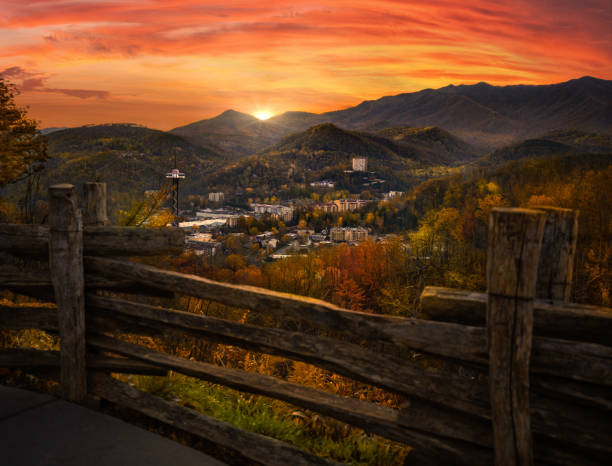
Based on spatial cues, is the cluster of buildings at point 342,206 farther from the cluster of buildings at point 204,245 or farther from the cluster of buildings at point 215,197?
the cluster of buildings at point 204,245

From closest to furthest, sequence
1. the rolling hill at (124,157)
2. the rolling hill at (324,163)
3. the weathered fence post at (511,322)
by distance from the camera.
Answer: the weathered fence post at (511,322) → the rolling hill at (124,157) → the rolling hill at (324,163)

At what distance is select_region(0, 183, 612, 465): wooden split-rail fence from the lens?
1808mm

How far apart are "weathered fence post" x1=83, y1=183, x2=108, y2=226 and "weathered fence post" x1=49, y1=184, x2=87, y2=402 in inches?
8.0

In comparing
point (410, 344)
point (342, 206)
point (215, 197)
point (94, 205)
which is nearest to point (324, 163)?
point (215, 197)

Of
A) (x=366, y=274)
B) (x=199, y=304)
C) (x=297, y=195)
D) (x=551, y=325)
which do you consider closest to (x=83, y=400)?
(x=551, y=325)

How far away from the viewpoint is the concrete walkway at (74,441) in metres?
2.27

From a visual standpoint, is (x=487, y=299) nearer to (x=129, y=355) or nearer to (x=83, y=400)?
(x=129, y=355)

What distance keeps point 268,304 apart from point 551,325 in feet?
4.36

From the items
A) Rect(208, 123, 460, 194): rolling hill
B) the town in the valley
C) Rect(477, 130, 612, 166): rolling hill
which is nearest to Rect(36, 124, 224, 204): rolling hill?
the town in the valley

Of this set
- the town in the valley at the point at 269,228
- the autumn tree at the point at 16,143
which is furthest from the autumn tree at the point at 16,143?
the town in the valley at the point at 269,228

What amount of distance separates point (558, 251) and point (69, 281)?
274 cm

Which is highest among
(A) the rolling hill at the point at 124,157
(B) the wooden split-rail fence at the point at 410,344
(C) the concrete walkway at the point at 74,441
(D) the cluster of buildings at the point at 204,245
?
(A) the rolling hill at the point at 124,157

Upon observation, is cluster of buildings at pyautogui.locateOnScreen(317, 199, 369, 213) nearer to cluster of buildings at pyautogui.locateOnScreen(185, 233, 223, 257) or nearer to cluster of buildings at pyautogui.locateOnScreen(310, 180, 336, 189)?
cluster of buildings at pyautogui.locateOnScreen(310, 180, 336, 189)

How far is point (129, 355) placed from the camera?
2.98m
